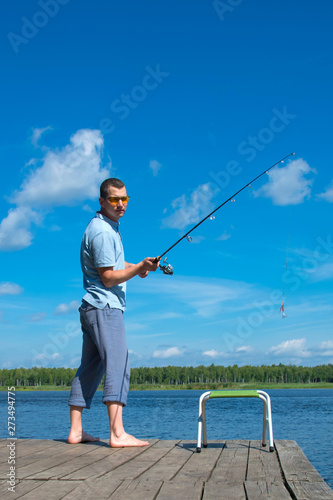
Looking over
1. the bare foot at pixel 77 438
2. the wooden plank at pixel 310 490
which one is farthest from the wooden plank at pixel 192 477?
the bare foot at pixel 77 438

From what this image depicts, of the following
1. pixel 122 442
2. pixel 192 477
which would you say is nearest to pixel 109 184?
pixel 122 442

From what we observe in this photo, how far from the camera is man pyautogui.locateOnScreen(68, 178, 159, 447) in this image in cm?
405

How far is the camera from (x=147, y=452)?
381 centimetres

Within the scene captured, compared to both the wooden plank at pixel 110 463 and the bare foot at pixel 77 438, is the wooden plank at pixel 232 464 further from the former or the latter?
the bare foot at pixel 77 438

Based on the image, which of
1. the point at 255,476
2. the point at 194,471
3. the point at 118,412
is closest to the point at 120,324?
the point at 118,412

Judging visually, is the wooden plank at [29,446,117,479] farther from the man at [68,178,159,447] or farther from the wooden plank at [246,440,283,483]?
the wooden plank at [246,440,283,483]

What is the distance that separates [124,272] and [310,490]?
212cm

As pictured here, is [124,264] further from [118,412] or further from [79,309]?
[118,412]

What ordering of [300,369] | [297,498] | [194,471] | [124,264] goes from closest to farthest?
[297,498] < [194,471] < [124,264] < [300,369]

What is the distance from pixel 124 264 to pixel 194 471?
1.94 m

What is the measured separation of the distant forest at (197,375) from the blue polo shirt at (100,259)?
11598 cm

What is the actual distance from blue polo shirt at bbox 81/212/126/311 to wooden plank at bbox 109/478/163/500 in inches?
64.6

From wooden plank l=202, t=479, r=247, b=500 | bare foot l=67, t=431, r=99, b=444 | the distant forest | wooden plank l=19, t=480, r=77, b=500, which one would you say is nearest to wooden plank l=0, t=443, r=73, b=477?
bare foot l=67, t=431, r=99, b=444

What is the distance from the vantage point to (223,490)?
2.54m
